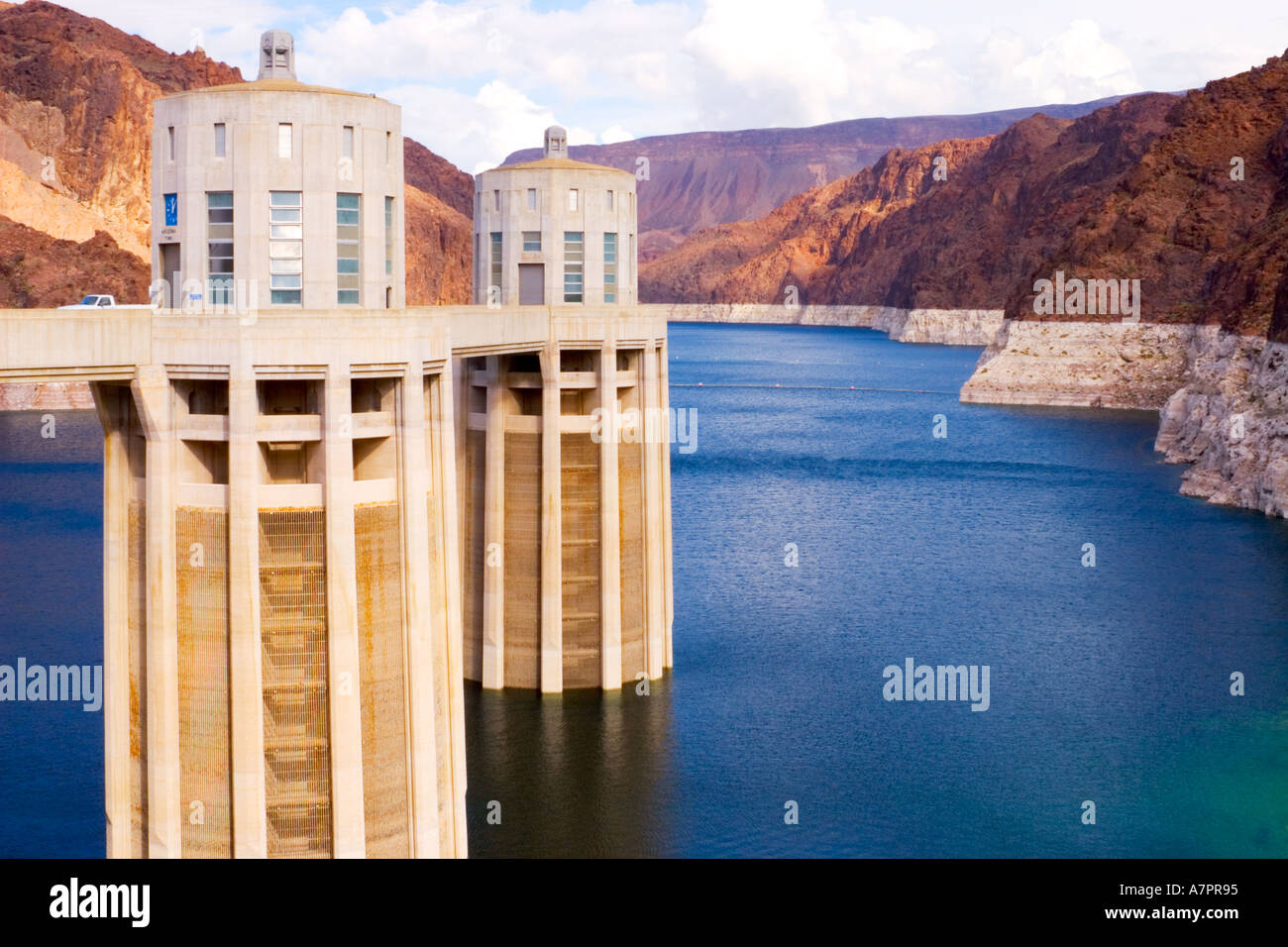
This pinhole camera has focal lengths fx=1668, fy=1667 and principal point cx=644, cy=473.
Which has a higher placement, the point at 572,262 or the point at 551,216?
the point at 551,216

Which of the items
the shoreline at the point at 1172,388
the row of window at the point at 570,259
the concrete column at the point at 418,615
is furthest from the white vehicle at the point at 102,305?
the shoreline at the point at 1172,388

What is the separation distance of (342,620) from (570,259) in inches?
716

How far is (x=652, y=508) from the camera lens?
43125 mm

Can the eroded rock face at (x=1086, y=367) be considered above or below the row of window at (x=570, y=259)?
above

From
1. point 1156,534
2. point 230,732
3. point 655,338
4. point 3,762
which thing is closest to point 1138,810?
point 655,338

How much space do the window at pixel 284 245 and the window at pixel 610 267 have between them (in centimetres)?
1688

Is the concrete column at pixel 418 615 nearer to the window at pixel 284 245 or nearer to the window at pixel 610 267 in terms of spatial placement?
the window at pixel 284 245

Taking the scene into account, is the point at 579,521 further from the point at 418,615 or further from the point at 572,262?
the point at 418,615

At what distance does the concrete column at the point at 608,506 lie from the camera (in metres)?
41.7

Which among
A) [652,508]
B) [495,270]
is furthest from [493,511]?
[495,270]

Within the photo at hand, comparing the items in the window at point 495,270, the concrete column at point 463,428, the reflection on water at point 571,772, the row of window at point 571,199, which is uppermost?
the row of window at point 571,199

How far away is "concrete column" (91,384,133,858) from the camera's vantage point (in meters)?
26.5

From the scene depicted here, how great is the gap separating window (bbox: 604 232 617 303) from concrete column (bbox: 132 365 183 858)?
18718 millimetres

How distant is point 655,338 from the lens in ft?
142
